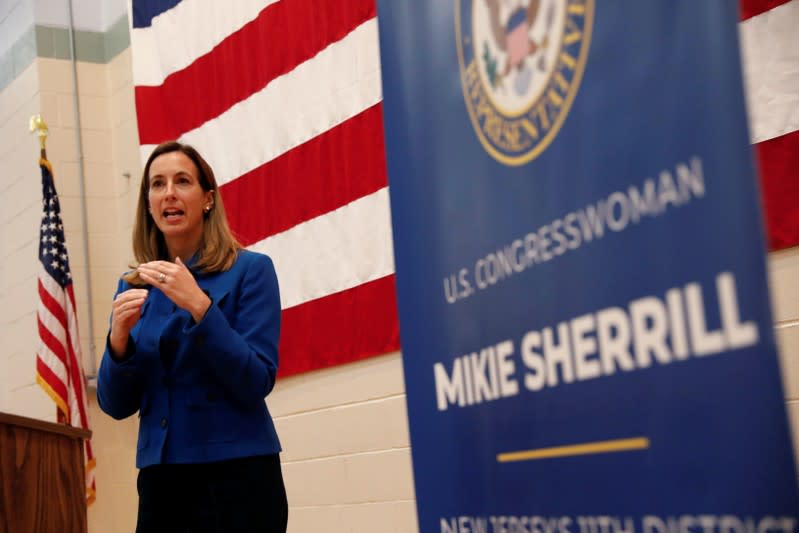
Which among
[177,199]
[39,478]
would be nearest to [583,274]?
[177,199]

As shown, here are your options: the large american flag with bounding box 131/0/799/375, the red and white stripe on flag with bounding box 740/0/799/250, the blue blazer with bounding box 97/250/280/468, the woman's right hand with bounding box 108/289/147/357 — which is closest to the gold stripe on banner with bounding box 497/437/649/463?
the blue blazer with bounding box 97/250/280/468

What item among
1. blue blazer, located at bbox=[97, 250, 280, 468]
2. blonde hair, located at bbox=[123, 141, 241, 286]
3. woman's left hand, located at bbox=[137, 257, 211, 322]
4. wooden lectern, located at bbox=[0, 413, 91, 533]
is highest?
blonde hair, located at bbox=[123, 141, 241, 286]

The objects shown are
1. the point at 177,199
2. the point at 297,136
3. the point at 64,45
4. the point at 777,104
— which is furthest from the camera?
the point at 64,45

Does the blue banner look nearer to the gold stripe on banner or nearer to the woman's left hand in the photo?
the gold stripe on banner

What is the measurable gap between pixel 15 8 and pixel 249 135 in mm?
2313

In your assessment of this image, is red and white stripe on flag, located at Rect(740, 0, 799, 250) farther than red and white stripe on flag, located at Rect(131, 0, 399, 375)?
No

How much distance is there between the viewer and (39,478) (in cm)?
238

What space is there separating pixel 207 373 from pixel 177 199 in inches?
14.9

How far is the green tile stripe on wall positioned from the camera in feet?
16.7

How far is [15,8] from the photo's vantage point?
5.34 m

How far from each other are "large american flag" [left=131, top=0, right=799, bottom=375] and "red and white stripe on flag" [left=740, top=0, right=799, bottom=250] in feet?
4.17

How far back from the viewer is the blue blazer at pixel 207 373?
173 centimetres

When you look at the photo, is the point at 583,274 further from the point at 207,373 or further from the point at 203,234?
the point at 203,234

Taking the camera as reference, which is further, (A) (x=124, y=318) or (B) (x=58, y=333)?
(B) (x=58, y=333)
